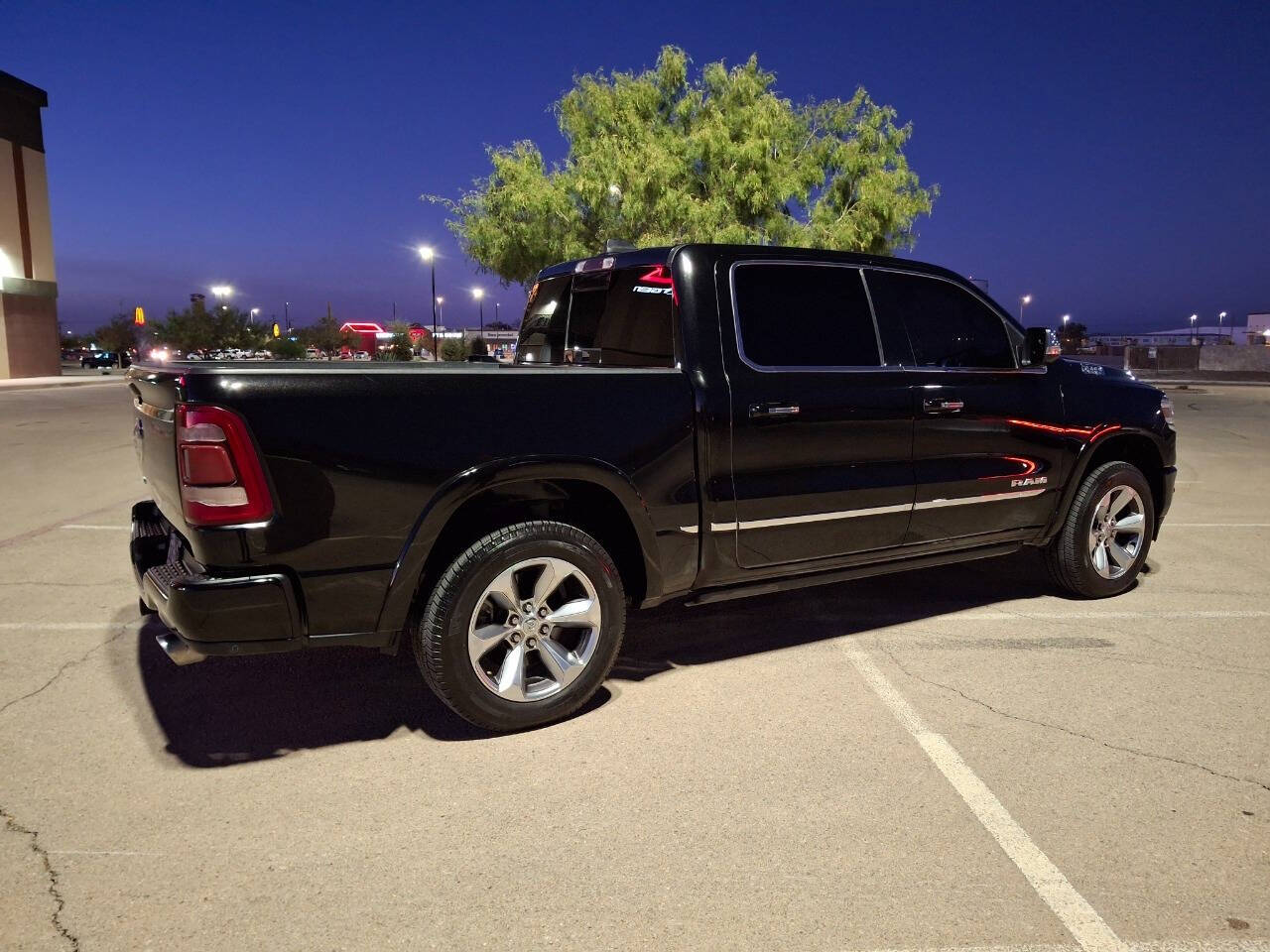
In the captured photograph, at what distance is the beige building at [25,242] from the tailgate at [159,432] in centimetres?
4709

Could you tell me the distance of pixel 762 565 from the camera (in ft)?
13.6

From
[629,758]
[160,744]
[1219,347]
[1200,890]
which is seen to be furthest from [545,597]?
[1219,347]

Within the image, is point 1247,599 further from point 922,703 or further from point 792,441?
point 792,441

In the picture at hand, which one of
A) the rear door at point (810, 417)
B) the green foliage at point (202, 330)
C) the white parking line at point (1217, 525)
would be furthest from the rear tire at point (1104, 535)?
the green foliage at point (202, 330)

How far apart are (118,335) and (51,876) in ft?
366

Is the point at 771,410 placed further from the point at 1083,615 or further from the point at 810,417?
the point at 1083,615

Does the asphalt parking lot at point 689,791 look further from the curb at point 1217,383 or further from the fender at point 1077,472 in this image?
the curb at point 1217,383

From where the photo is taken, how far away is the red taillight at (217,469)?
9.82 feet

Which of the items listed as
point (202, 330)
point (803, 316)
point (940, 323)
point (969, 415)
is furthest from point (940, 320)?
point (202, 330)

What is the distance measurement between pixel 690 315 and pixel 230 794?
8.32 ft

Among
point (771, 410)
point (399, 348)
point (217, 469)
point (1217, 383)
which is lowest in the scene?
point (1217, 383)

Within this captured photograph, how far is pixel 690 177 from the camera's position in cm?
2305

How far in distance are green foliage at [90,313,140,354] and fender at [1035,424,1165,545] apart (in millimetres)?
102258

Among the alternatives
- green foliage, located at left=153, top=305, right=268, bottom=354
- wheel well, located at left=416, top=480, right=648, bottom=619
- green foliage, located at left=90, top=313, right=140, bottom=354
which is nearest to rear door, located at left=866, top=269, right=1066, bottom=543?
wheel well, located at left=416, top=480, right=648, bottom=619
